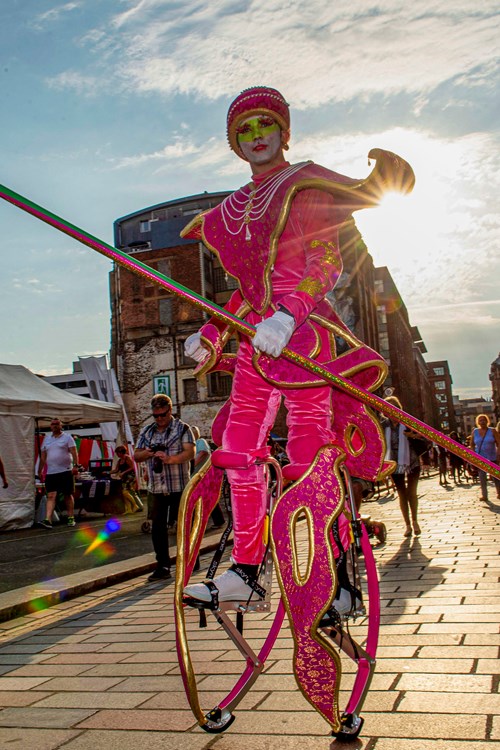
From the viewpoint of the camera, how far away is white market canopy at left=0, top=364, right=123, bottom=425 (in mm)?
12555

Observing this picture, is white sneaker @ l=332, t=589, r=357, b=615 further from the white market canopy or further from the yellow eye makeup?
the white market canopy

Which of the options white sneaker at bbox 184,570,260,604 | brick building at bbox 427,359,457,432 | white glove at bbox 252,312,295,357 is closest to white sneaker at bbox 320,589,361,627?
white sneaker at bbox 184,570,260,604

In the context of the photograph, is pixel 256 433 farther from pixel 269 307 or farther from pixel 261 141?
pixel 261 141

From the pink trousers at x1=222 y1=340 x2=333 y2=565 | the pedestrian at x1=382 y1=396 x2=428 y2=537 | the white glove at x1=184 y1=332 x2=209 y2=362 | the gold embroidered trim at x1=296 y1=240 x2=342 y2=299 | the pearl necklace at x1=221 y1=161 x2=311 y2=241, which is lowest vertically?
the pedestrian at x1=382 y1=396 x2=428 y2=537

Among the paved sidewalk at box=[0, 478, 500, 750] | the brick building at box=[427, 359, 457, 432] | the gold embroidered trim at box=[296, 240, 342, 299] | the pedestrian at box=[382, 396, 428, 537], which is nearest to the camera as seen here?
the gold embroidered trim at box=[296, 240, 342, 299]

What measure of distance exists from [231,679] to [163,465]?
12.9ft

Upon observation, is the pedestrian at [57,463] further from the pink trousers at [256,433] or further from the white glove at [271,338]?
the white glove at [271,338]

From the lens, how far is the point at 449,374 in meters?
137

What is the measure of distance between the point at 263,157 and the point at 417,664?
2.40 metres

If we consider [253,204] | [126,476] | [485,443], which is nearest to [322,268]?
[253,204]

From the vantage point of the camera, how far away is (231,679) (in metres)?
3.29

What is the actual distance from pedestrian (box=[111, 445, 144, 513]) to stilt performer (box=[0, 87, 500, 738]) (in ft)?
43.6

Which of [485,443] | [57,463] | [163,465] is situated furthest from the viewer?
[485,443]

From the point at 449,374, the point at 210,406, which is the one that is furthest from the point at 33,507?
the point at 449,374
